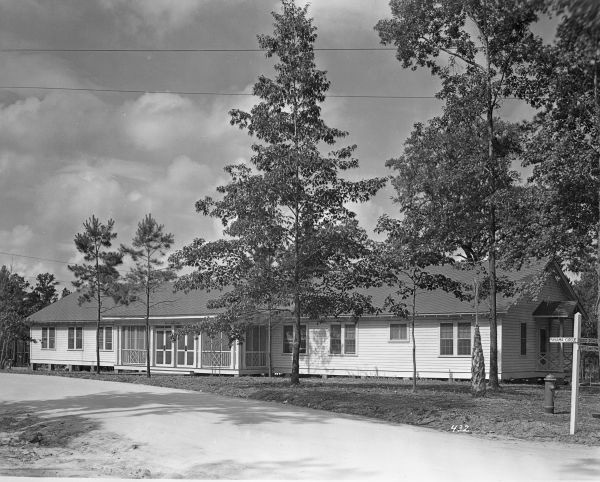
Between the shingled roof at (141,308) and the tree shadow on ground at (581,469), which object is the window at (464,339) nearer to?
the shingled roof at (141,308)

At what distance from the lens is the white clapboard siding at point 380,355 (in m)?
31.2

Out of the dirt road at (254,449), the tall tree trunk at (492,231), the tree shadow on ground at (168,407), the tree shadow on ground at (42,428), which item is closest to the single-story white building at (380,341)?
the tall tree trunk at (492,231)

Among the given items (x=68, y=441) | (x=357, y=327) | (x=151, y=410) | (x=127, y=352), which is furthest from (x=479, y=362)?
(x=127, y=352)

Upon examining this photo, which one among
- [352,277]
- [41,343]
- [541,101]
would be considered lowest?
[41,343]

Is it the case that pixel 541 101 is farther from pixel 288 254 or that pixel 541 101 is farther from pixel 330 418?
pixel 330 418

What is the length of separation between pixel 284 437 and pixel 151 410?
14.7 feet

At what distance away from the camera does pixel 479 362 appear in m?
18.9

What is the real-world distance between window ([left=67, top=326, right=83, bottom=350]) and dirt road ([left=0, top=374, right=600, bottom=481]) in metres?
29.4

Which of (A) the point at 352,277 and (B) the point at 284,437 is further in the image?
(A) the point at 352,277

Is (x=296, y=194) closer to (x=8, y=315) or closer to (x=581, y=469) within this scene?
(x=581, y=469)

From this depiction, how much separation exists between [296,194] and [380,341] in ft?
41.2

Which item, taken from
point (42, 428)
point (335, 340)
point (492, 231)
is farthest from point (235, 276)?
point (335, 340)

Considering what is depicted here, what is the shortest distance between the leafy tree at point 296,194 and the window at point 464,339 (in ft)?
30.2

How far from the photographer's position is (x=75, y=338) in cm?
4516
